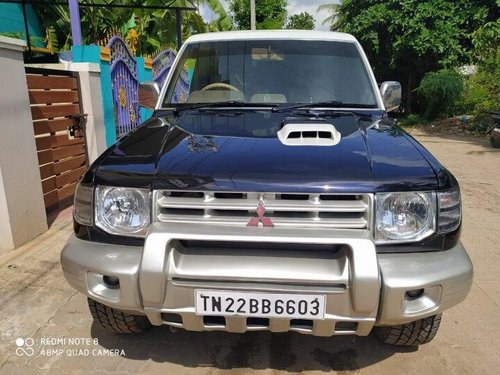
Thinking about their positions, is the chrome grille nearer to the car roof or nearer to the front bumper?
the front bumper

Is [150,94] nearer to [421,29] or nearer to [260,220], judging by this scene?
[260,220]

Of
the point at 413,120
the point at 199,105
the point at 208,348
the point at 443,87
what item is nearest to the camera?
the point at 208,348

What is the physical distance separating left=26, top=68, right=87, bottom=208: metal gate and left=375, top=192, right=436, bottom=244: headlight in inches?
158

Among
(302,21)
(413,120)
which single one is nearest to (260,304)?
(413,120)

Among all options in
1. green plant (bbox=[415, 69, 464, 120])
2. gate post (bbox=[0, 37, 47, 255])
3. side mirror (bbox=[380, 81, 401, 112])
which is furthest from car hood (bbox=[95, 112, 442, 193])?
green plant (bbox=[415, 69, 464, 120])

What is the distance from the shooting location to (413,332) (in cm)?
232

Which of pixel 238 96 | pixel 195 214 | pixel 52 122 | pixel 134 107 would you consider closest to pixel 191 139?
pixel 195 214

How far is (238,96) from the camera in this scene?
3146 millimetres

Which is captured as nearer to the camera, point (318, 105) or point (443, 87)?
point (318, 105)

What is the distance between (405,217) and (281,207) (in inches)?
22.2

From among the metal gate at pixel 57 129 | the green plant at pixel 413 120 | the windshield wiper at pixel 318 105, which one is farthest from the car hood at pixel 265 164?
the green plant at pixel 413 120

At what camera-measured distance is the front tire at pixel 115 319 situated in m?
2.38

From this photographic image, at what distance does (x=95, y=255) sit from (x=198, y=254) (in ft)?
1.58

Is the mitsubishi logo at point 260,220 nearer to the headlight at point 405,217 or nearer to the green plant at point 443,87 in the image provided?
the headlight at point 405,217
